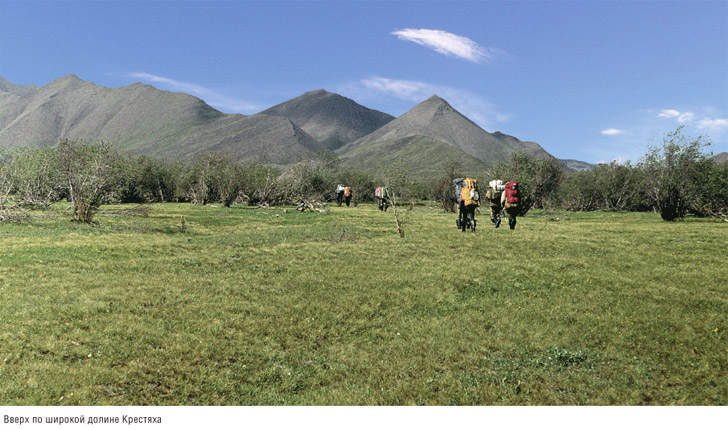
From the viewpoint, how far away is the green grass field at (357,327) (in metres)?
7.52

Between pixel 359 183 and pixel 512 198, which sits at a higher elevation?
pixel 359 183

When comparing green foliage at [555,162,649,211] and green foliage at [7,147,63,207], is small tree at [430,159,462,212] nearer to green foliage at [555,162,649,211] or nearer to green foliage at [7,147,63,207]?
green foliage at [555,162,649,211]

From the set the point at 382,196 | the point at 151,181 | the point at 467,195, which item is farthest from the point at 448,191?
the point at 151,181

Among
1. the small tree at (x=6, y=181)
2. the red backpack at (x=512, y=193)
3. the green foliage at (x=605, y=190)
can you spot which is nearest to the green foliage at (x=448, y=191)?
the green foliage at (x=605, y=190)

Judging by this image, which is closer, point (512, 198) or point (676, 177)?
point (512, 198)

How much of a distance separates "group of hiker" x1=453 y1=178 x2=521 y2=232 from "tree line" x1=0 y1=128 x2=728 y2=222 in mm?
4987

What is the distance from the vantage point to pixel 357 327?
10.9m

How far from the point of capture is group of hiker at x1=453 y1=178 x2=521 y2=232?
16.9 m

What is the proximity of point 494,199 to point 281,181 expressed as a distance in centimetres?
4045

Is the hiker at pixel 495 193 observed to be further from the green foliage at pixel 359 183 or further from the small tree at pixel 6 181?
the green foliage at pixel 359 183

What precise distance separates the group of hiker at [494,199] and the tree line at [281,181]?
499 cm

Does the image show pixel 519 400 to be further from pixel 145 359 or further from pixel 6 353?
pixel 6 353

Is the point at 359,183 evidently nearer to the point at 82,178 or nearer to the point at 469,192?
the point at 82,178

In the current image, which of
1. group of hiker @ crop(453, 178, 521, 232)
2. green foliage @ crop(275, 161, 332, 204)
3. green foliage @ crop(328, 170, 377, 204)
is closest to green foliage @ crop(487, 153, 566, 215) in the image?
green foliage @ crop(275, 161, 332, 204)
